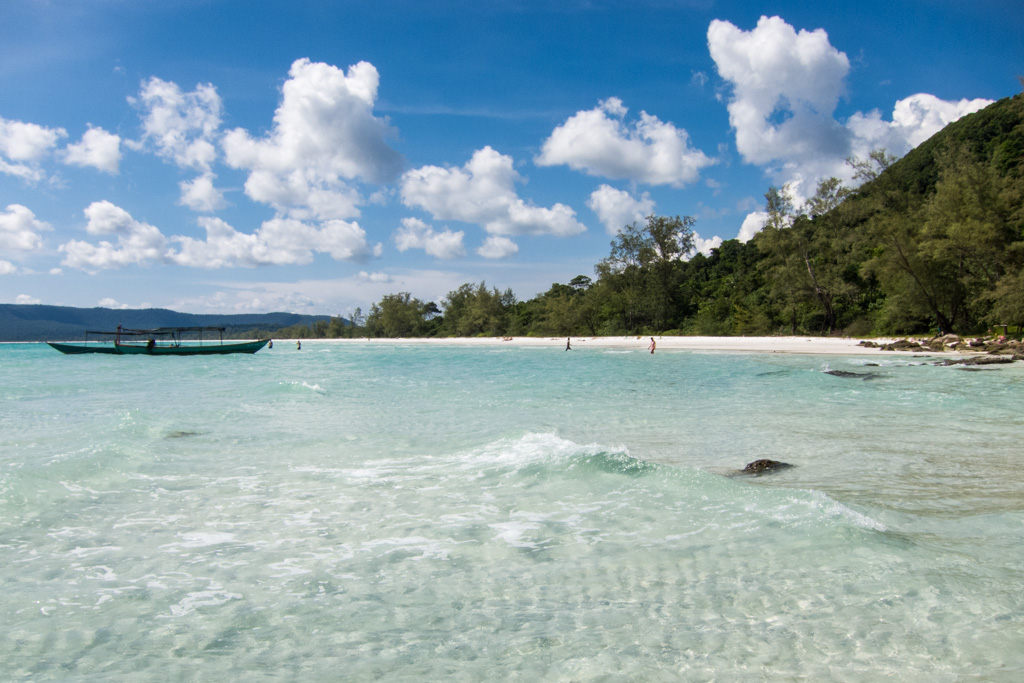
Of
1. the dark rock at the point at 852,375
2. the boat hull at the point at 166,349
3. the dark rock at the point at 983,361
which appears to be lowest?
the boat hull at the point at 166,349

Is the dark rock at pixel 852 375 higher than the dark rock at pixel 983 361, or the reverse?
the dark rock at pixel 983 361

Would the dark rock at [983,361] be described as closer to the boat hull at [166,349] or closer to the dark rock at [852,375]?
the dark rock at [852,375]

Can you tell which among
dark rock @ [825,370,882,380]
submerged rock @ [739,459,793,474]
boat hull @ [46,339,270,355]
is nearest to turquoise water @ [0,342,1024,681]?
submerged rock @ [739,459,793,474]

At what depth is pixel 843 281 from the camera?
49750 millimetres

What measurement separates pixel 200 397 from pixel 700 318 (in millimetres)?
59248

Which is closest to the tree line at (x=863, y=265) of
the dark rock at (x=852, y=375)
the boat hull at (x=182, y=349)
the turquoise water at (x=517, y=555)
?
the dark rock at (x=852, y=375)

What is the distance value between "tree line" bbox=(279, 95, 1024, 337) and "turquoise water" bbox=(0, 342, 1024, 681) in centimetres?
3072

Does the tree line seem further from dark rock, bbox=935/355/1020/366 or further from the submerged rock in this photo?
the submerged rock

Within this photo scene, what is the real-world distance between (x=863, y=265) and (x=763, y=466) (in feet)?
144

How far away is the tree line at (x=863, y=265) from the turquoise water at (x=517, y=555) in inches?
1209

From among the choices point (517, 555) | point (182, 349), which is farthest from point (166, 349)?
point (517, 555)

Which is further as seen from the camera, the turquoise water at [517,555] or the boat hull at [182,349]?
the boat hull at [182,349]

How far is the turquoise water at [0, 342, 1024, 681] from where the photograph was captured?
3482 millimetres

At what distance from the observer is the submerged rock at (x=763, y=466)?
308 inches
